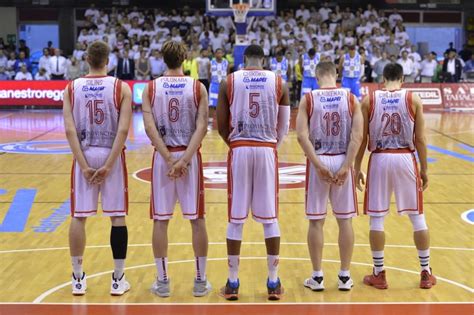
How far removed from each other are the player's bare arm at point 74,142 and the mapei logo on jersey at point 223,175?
478 centimetres

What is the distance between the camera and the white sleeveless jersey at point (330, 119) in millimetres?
5828

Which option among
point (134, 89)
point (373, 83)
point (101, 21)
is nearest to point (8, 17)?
point (101, 21)

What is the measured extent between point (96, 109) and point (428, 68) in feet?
68.0

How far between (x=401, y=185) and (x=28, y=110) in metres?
19.1

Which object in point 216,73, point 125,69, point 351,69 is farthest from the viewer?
point 125,69

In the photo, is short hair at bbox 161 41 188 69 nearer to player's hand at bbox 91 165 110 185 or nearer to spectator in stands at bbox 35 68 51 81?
player's hand at bbox 91 165 110 185

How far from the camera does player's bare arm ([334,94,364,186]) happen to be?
5.75 meters

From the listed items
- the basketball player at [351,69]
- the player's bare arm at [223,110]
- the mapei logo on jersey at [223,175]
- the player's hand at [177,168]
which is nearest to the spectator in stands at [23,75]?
the basketball player at [351,69]

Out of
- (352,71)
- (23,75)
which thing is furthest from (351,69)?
(23,75)

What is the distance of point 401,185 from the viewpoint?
236 inches

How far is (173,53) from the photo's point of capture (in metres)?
5.67

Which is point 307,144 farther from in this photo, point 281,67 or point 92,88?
point 281,67

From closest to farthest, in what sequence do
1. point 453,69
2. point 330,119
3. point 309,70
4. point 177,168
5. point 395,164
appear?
point 177,168, point 330,119, point 395,164, point 309,70, point 453,69

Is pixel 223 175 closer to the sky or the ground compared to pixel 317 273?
closer to the ground
